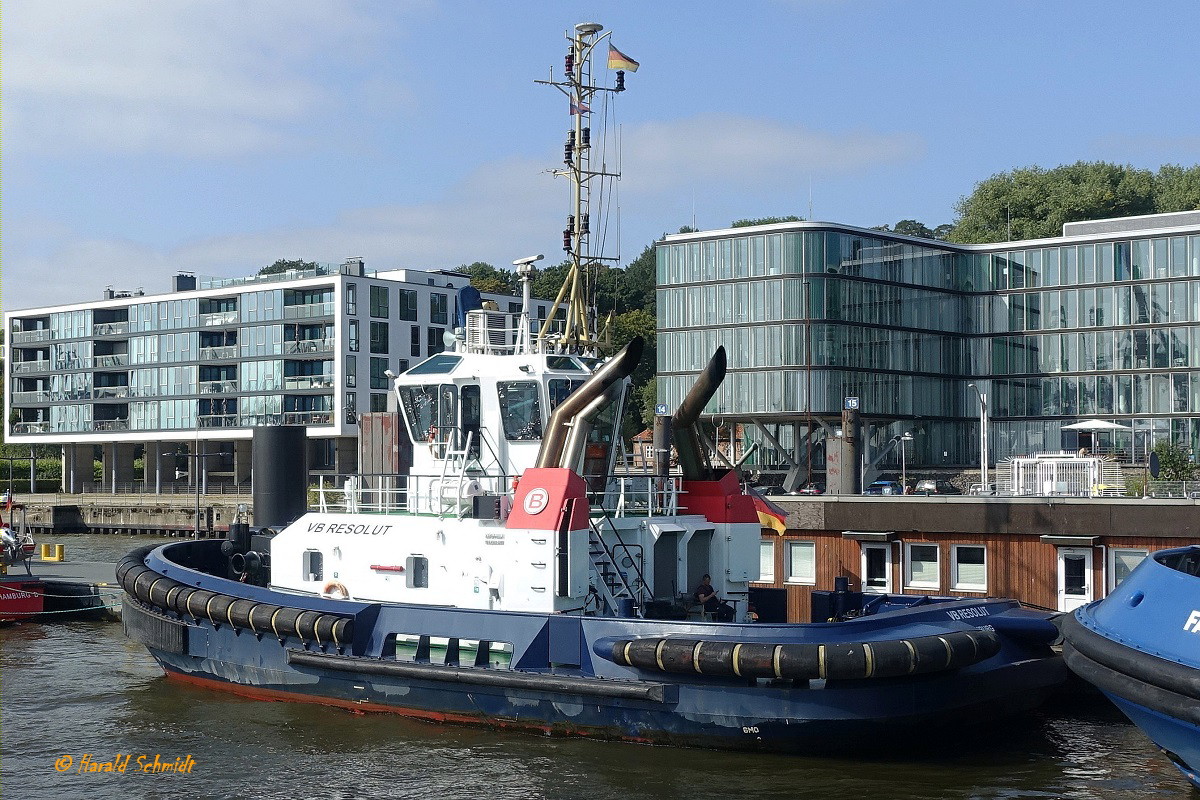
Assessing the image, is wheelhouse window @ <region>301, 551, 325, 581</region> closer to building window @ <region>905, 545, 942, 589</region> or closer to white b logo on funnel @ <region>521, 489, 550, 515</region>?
white b logo on funnel @ <region>521, 489, 550, 515</region>

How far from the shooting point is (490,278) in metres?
84.9

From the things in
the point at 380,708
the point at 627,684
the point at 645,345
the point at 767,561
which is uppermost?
the point at 645,345

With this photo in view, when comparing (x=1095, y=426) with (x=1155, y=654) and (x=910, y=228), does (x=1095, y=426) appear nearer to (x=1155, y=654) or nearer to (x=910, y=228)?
(x=1155, y=654)

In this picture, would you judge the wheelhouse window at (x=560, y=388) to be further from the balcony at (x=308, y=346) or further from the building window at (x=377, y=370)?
the balcony at (x=308, y=346)

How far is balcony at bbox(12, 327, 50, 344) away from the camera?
→ 231ft

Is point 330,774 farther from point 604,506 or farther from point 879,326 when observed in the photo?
point 879,326

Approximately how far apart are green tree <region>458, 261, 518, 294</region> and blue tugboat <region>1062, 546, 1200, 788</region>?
217 feet

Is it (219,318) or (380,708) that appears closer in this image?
(380,708)

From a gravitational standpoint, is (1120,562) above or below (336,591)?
above

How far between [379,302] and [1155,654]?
52.0 meters

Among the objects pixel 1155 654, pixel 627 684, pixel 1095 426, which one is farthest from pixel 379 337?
pixel 1155 654

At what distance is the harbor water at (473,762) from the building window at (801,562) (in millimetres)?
4559

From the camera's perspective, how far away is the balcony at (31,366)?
70.4 m

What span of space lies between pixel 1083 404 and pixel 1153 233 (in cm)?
865
